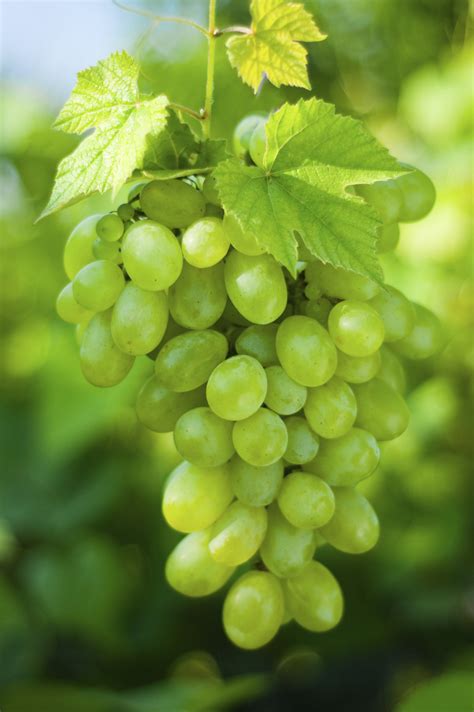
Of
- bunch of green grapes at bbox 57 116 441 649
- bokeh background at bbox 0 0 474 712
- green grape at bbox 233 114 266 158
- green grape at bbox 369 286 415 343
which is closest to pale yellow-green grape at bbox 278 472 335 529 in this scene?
bunch of green grapes at bbox 57 116 441 649

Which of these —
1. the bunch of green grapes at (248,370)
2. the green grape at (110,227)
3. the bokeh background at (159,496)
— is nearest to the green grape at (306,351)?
the bunch of green grapes at (248,370)

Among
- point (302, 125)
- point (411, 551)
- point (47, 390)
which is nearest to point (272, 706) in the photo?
point (411, 551)

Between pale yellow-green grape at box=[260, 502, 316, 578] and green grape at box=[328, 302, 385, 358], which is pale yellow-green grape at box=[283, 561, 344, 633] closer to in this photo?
pale yellow-green grape at box=[260, 502, 316, 578]

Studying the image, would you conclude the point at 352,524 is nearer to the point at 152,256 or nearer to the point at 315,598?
the point at 315,598

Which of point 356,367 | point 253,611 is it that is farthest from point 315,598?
point 356,367

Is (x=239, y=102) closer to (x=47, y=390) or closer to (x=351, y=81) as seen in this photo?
(x=351, y=81)

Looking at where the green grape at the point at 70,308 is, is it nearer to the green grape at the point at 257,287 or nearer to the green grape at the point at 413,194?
the green grape at the point at 257,287
